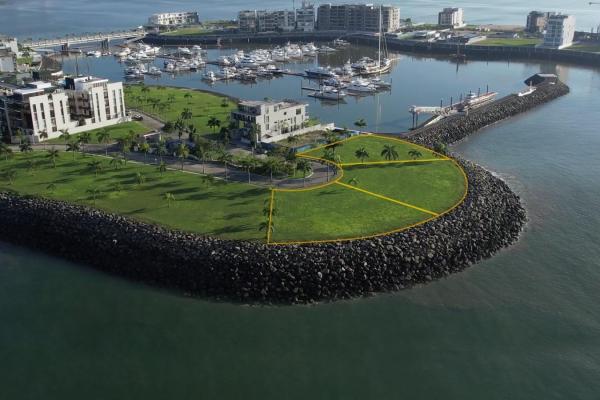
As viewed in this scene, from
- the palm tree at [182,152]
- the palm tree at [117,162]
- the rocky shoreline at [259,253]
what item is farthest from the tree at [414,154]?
the palm tree at [117,162]

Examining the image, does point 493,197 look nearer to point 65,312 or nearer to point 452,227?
point 452,227

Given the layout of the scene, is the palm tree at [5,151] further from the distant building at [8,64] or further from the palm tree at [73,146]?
the distant building at [8,64]

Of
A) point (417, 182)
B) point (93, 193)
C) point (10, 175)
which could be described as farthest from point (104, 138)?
point (417, 182)

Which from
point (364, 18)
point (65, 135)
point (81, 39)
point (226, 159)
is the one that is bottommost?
point (226, 159)

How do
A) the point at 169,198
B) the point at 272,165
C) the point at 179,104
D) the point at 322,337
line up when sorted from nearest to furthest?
the point at 322,337 → the point at 169,198 → the point at 272,165 → the point at 179,104

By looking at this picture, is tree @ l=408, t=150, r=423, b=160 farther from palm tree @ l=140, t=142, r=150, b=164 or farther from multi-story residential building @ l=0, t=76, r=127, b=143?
multi-story residential building @ l=0, t=76, r=127, b=143

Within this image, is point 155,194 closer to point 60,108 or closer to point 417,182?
point 417,182

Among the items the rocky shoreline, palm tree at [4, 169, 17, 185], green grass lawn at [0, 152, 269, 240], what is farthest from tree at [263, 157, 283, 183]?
palm tree at [4, 169, 17, 185]
